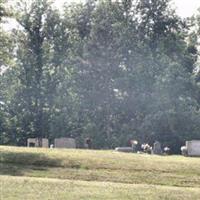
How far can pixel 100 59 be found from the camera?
205ft

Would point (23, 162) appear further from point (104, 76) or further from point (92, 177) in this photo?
point (104, 76)

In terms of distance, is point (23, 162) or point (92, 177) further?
point (23, 162)

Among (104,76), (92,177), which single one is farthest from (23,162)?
(104,76)

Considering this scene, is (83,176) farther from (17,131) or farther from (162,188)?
(17,131)

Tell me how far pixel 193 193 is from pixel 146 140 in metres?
36.6

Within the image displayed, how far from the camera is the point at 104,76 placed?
205 ft

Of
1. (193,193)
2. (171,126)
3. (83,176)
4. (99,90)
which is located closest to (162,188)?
(193,193)

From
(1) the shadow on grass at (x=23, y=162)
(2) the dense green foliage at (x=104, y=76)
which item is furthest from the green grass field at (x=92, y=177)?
(2) the dense green foliage at (x=104, y=76)

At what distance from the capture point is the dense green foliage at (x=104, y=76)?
58375mm

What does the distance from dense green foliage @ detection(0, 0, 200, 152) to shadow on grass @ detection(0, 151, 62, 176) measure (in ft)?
96.8

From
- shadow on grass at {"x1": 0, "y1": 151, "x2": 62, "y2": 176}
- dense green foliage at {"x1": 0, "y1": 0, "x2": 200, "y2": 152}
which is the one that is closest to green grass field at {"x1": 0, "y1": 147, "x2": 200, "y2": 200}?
shadow on grass at {"x1": 0, "y1": 151, "x2": 62, "y2": 176}

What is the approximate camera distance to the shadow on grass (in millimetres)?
24844

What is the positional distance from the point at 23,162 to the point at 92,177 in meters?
4.29

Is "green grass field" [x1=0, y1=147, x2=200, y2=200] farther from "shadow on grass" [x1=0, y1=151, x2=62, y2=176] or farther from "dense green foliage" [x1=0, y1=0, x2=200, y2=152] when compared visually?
"dense green foliage" [x1=0, y1=0, x2=200, y2=152]
